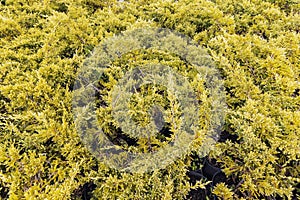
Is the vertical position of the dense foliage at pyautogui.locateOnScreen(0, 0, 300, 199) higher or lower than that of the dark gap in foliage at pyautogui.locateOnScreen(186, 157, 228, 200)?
higher

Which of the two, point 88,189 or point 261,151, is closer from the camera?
point 261,151

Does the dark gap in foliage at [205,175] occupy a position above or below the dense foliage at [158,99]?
below

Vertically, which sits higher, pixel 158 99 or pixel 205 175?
pixel 158 99

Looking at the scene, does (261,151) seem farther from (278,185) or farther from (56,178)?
(56,178)

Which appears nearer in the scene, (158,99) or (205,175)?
(158,99)

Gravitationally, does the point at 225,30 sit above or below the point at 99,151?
above

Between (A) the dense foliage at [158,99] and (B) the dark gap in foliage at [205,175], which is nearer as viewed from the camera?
(A) the dense foliage at [158,99]

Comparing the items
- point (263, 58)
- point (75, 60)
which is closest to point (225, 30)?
point (263, 58)

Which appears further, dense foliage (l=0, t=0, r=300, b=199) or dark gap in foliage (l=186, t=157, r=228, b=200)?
dark gap in foliage (l=186, t=157, r=228, b=200)
